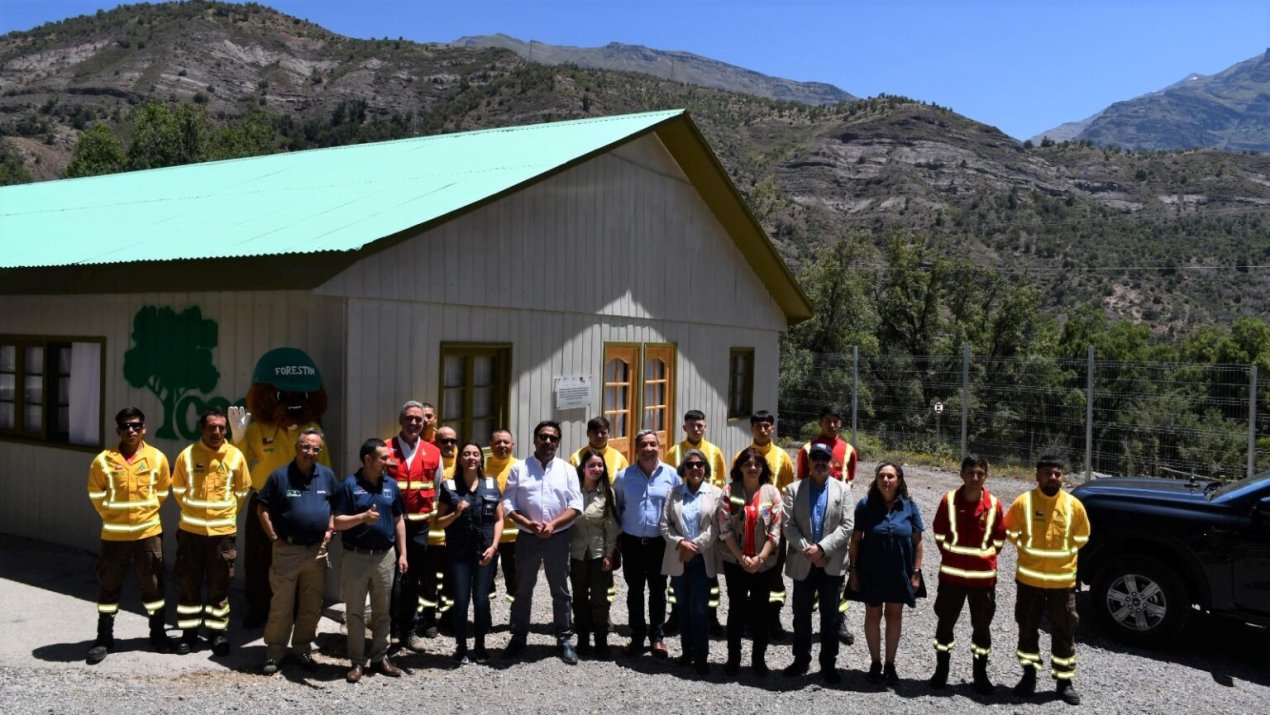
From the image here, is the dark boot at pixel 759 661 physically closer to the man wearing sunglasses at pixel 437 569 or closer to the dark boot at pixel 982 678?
the dark boot at pixel 982 678

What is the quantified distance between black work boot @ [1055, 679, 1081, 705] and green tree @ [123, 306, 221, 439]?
22.1 feet

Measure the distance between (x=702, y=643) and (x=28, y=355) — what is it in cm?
745

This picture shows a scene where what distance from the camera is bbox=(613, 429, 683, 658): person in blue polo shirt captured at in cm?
633

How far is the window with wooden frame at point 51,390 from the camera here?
8.62 meters

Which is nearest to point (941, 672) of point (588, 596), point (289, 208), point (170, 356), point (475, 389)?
point (588, 596)

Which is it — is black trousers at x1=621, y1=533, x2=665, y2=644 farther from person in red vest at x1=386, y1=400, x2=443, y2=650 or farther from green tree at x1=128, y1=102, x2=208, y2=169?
green tree at x1=128, y1=102, x2=208, y2=169

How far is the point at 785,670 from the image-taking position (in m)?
6.23

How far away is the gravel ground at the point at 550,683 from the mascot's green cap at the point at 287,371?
1781 mm

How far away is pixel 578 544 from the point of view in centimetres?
648

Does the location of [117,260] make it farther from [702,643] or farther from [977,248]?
[977,248]

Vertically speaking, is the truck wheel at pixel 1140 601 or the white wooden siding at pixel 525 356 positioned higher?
the white wooden siding at pixel 525 356

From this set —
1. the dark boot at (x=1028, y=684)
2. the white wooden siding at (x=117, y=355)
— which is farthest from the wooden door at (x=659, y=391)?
the dark boot at (x=1028, y=684)

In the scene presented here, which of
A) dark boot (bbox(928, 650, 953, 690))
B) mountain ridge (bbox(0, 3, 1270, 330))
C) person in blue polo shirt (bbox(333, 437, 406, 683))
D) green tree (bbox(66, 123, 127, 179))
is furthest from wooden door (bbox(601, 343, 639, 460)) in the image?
green tree (bbox(66, 123, 127, 179))

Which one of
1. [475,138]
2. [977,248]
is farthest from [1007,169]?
[475,138]
